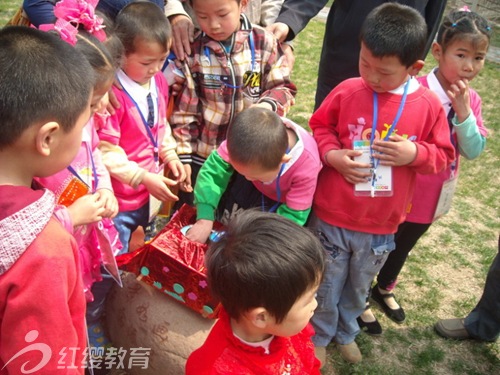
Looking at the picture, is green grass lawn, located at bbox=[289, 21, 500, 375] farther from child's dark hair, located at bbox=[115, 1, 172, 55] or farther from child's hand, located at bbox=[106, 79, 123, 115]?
child's dark hair, located at bbox=[115, 1, 172, 55]

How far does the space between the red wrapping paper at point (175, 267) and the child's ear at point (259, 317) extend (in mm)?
609

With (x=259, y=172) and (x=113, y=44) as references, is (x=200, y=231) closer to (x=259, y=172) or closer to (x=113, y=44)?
(x=259, y=172)

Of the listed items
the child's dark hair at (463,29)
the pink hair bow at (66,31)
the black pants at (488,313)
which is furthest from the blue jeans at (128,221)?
the black pants at (488,313)

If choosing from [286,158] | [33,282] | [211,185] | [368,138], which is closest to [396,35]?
[368,138]

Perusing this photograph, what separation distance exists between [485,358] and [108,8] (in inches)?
117

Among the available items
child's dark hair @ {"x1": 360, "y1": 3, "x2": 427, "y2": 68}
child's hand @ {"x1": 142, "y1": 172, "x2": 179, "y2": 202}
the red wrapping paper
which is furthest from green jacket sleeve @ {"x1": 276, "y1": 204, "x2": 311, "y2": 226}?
child's dark hair @ {"x1": 360, "y1": 3, "x2": 427, "y2": 68}

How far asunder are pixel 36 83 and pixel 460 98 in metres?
1.93

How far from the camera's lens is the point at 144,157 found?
253 cm

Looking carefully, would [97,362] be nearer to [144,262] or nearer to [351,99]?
[144,262]

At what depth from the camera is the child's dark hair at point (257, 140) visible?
6.92ft

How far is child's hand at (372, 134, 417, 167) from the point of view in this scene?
7.29ft

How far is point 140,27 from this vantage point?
2.28 metres

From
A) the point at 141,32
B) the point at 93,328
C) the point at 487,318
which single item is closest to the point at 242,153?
the point at 141,32

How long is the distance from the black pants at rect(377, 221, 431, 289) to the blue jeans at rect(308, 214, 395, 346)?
0.49m
